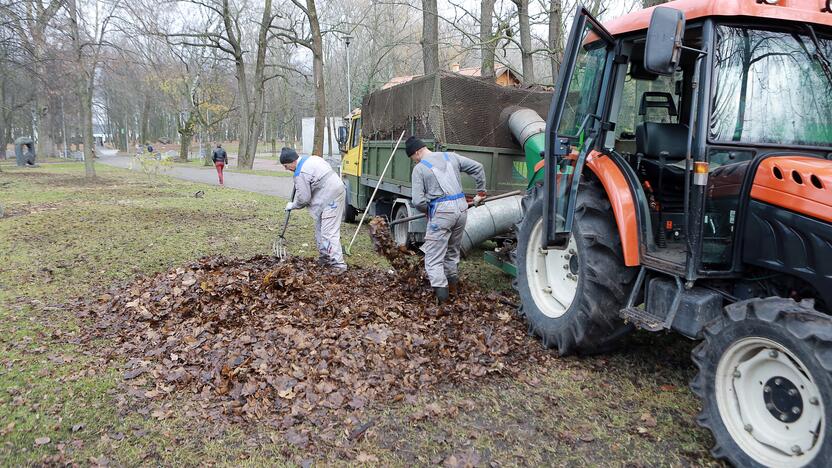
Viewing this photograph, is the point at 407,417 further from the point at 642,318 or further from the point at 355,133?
the point at 355,133

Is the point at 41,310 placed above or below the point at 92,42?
below

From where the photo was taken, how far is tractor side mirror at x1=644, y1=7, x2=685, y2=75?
3043 millimetres

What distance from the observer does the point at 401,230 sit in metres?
8.84

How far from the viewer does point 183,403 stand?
3.81 m

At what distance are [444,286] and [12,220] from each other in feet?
31.6

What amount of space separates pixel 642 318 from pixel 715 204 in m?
0.87

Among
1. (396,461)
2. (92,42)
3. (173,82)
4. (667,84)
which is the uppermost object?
(173,82)

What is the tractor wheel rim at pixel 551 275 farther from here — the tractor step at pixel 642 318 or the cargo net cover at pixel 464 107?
the cargo net cover at pixel 464 107

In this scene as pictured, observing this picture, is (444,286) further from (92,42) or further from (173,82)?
(173,82)

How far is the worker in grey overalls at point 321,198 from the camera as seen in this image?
7.17 metres

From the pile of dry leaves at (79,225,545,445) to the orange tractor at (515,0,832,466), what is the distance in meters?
0.94

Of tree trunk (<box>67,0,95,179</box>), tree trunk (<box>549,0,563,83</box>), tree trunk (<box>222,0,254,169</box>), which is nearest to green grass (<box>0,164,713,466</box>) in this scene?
tree trunk (<box>549,0,563,83</box>)

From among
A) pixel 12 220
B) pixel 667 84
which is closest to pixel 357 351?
pixel 667 84

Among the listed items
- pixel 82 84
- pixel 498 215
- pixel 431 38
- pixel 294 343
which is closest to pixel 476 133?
pixel 498 215
